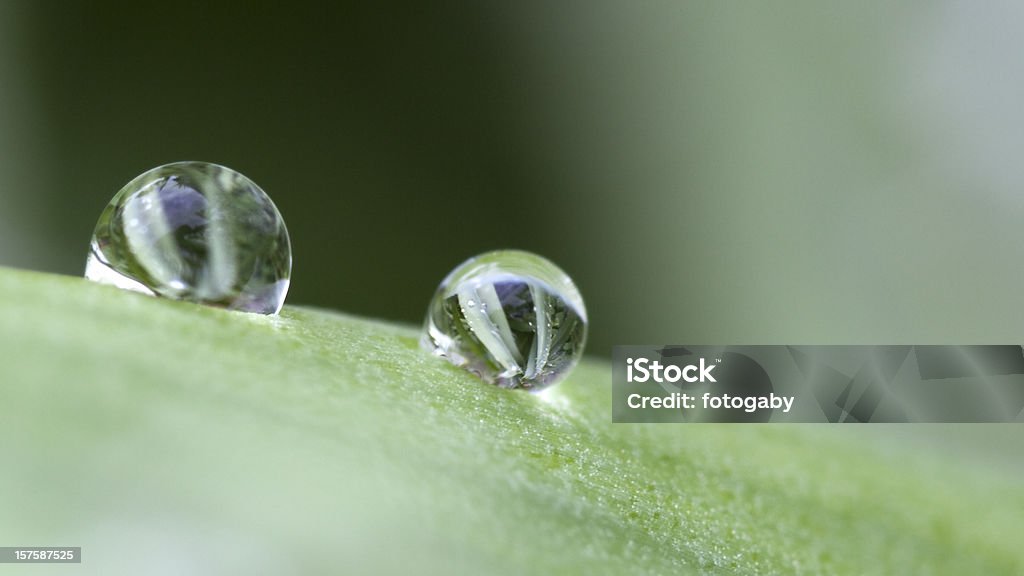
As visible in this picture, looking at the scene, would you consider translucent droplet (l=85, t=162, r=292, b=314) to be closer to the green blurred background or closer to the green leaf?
the green leaf

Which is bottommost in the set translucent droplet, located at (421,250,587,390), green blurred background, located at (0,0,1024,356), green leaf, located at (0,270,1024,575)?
green leaf, located at (0,270,1024,575)

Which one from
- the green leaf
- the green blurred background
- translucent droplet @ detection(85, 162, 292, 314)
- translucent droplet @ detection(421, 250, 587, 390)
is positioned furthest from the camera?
the green blurred background

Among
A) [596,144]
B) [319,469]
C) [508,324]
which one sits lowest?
[319,469]

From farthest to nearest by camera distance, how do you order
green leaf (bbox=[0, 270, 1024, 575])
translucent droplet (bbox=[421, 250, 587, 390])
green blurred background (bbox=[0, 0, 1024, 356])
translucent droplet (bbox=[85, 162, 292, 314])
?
green blurred background (bbox=[0, 0, 1024, 356]) < translucent droplet (bbox=[421, 250, 587, 390]) < translucent droplet (bbox=[85, 162, 292, 314]) < green leaf (bbox=[0, 270, 1024, 575])

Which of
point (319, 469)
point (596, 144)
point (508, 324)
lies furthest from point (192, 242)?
point (596, 144)

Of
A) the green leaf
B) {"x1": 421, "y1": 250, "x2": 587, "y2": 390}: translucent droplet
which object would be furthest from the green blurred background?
the green leaf

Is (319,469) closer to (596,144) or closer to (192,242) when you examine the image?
(192,242)

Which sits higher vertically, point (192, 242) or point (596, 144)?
point (596, 144)

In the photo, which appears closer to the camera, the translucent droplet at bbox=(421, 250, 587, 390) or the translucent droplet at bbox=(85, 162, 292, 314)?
the translucent droplet at bbox=(85, 162, 292, 314)
